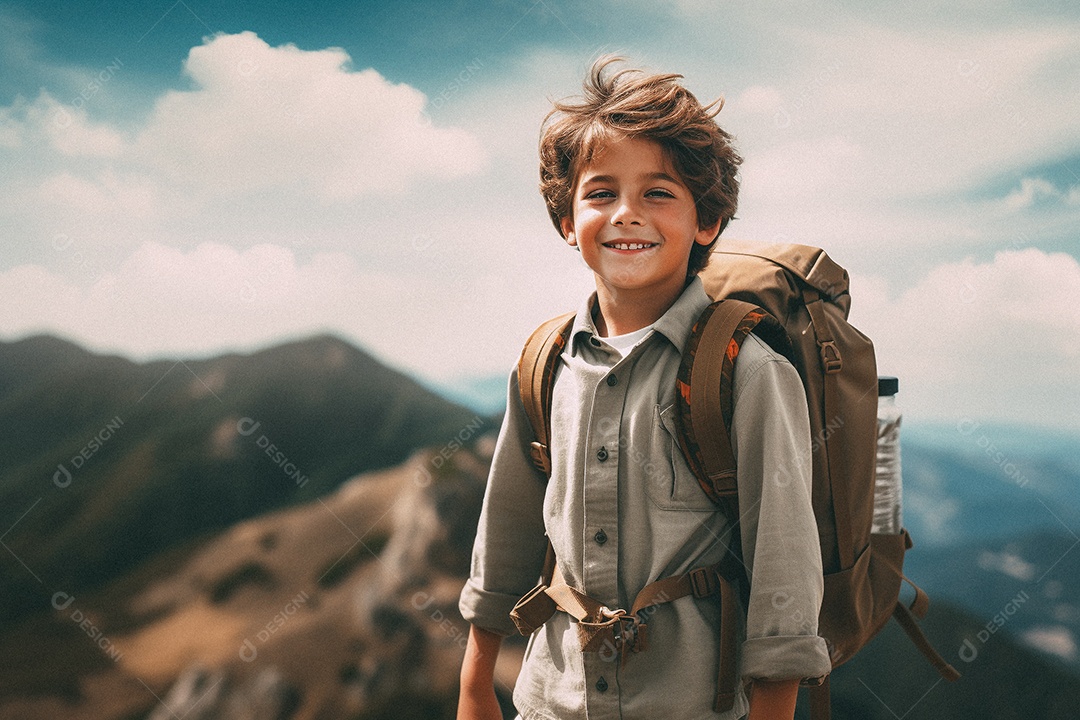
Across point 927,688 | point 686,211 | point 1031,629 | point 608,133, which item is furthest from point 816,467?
point 1031,629

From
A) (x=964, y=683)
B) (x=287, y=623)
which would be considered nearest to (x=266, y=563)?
(x=287, y=623)

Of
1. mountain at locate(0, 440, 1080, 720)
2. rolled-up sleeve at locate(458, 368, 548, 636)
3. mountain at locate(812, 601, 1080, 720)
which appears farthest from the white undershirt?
mountain at locate(812, 601, 1080, 720)

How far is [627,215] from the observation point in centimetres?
129

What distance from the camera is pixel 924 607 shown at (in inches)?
66.2

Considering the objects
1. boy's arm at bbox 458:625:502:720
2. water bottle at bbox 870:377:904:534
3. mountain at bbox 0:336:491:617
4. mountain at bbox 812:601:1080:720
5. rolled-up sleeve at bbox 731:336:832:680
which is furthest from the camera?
mountain at bbox 812:601:1080:720

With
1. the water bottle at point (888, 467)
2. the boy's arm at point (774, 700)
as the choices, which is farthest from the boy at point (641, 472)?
the water bottle at point (888, 467)

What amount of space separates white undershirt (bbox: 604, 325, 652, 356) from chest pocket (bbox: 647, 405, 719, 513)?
0.48 ft

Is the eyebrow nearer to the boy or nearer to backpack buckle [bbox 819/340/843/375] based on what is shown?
the boy

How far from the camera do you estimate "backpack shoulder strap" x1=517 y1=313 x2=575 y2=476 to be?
1.41m

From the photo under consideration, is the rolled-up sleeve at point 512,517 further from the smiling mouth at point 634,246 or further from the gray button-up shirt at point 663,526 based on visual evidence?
the smiling mouth at point 634,246

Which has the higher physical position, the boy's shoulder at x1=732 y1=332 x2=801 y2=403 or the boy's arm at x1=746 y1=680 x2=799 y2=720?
the boy's shoulder at x1=732 y1=332 x2=801 y2=403

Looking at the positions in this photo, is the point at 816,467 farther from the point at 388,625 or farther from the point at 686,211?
the point at 388,625

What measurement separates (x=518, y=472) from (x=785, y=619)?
1.89ft

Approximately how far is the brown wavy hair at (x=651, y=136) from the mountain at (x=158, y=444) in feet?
5.79
